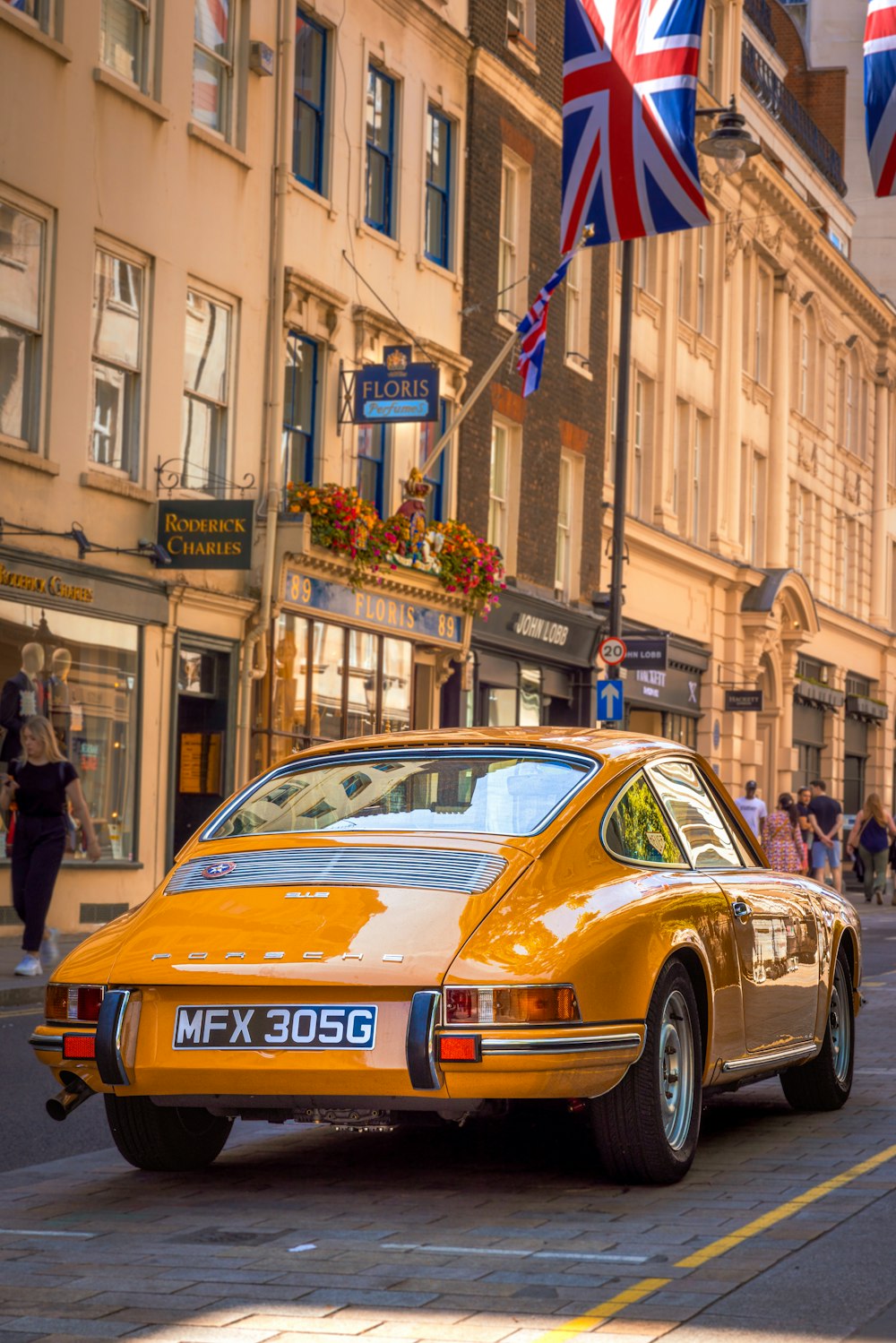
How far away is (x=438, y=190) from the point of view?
27.4 metres

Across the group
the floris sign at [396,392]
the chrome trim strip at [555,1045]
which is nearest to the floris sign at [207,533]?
the floris sign at [396,392]

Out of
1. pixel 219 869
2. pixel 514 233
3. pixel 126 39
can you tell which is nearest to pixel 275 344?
pixel 126 39

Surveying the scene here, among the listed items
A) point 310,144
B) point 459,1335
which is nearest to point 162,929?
point 459,1335

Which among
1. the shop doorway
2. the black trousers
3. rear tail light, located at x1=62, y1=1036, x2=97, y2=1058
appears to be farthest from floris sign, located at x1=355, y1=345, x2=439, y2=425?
rear tail light, located at x1=62, y1=1036, x2=97, y2=1058

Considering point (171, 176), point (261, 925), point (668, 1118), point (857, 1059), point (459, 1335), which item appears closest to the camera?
point (459, 1335)

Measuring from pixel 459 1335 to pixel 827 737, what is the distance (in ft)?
146

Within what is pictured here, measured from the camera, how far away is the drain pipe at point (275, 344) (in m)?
22.4

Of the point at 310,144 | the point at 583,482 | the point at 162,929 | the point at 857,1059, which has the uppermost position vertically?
the point at 310,144

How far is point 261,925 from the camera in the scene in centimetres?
645

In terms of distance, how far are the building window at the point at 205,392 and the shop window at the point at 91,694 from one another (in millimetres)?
2202

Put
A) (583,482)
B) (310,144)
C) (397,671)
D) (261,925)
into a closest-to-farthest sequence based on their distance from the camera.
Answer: (261,925)
(310,144)
(397,671)
(583,482)

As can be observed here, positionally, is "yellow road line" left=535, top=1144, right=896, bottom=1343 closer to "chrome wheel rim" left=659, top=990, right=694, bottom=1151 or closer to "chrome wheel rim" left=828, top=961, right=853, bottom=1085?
"chrome wheel rim" left=659, top=990, right=694, bottom=1151

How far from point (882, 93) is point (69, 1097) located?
47.0 feet

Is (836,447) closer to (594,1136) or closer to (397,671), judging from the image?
(397,671)
